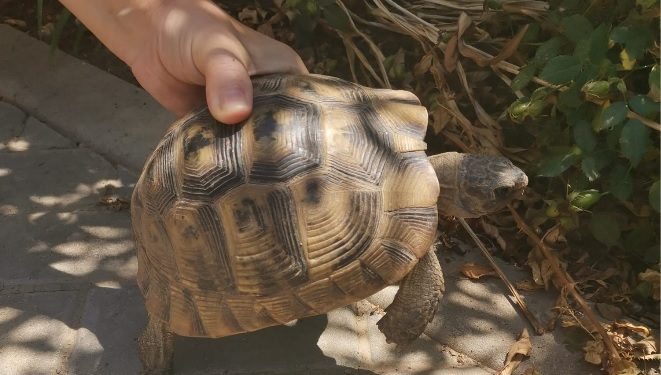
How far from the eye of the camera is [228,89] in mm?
2031

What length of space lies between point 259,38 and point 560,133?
1.16 metres

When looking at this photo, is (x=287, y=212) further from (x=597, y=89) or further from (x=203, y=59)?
(x=597, y=89)

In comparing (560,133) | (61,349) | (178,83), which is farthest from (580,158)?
(61,349)

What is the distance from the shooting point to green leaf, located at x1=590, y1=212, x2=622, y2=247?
99.3 inches

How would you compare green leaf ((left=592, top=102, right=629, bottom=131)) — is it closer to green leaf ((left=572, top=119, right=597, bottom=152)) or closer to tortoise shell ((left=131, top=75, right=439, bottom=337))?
green leaf ((left=572, top=119, right=597, bottom=152))

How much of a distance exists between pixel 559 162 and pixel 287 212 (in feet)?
3.24

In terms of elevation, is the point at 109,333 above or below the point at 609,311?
above

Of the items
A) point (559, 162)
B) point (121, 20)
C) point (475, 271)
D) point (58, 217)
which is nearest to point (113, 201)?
point (58, 217)

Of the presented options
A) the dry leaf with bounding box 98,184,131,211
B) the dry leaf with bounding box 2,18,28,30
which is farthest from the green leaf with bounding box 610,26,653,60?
the dry leaf with bounding box 2,18,28,30

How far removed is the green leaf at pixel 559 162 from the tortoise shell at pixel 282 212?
1.62 feet

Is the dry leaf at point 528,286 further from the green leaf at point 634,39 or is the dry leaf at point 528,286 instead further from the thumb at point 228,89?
the thumb at point 228,89

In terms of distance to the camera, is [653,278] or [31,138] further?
[31,138]

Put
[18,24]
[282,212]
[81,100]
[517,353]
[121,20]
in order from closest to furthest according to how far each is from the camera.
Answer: [282,212] < [517,353] < [121,20] < [81,100] < [18,24]

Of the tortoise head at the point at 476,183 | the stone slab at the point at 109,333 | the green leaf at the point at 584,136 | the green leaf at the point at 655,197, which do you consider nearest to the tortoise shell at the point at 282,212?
the tortoise head at the point at 476,183
